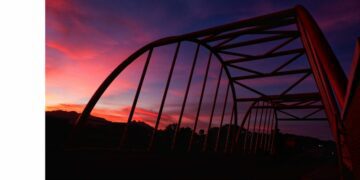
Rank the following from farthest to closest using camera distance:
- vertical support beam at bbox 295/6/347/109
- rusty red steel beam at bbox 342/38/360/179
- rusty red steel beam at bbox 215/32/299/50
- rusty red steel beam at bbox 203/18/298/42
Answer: rusty red steel beam at bbox 215/32/299/50 → rusty red steel beam at bbox 203/18/298/42 → vertical support beam at bbox 295/6/347/109 → rusty red steel beam at bbox 342/38/360/179

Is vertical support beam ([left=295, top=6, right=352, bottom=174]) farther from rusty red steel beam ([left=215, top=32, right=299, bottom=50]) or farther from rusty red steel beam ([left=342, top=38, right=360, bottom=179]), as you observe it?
rusty red steel beam ([left=215, top=32, right=299, bottom=50])

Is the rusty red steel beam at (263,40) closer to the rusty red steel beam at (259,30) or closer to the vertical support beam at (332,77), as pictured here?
the rusty red steel beam at (259,30)

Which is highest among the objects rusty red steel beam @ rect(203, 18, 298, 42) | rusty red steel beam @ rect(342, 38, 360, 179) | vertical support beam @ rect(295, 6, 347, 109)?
rusty red steel beam @ rect(203, 18, 298, 42)

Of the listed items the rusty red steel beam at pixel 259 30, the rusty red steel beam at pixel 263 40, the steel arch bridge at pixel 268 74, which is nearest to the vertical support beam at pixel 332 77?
the steel arch bridge at pixel 268 74

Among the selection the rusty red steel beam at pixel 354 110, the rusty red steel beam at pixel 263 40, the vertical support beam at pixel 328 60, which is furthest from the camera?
the rusty red steel beam at pixel 263 40

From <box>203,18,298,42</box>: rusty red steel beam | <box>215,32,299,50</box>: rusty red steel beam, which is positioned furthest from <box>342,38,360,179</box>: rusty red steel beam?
<box>215,32,299,50</box>: rusty red steel beam

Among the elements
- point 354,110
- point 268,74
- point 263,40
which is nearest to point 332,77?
point 354,110

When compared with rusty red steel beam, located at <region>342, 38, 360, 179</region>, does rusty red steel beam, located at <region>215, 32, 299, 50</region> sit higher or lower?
higher

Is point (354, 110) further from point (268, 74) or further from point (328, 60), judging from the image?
point (268, 74)

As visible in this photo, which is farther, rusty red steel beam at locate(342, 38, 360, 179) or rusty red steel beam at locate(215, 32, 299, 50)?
rusty red steel beam at locate(215, 32, 299, 50)

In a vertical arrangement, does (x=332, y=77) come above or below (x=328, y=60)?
→ below

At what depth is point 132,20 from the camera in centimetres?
879

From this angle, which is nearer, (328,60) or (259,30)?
(328,60)
